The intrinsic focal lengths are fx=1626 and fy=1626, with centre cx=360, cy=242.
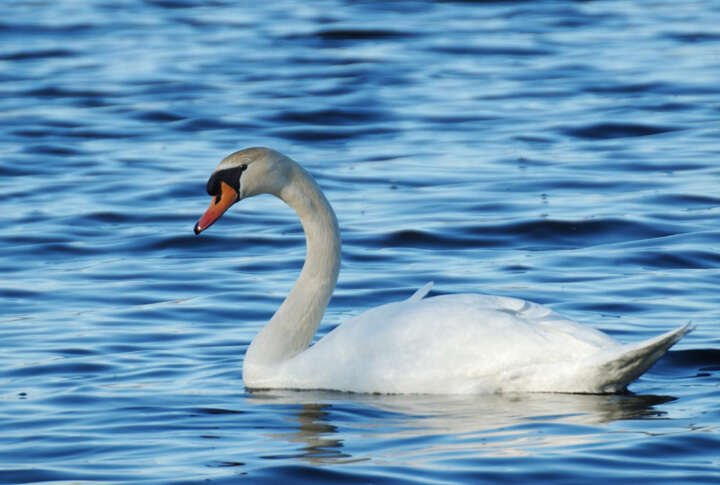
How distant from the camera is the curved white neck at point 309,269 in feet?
26.9

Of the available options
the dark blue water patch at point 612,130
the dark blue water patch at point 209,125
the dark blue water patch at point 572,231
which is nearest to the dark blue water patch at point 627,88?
the dark blue water patch at point 612,130

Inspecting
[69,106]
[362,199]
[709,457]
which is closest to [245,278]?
[362,199]

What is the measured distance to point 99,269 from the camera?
10852mm

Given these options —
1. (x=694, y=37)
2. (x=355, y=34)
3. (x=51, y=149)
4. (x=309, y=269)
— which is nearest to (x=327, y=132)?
(x=51, y=149)

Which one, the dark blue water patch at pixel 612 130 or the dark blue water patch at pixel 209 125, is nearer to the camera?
the dark blue water patch at pixel 612 130

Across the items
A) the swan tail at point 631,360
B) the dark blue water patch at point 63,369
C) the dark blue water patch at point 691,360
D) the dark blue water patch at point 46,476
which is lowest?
the dark blue water patch at point 63,369

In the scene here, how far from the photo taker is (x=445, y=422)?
689 centimetres

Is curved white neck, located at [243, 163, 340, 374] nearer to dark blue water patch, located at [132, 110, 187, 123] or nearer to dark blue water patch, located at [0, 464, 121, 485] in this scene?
dark blue water patch, located at [0, 464, 121, 485]

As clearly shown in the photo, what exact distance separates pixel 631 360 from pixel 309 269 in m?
1.98

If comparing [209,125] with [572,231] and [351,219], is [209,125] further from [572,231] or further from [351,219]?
[572,231]

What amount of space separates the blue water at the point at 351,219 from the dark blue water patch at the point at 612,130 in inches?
1.8

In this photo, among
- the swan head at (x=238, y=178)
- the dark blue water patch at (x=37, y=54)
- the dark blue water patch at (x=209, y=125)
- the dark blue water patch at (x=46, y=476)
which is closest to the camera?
the dark blue water patch at (x=46, y=476)

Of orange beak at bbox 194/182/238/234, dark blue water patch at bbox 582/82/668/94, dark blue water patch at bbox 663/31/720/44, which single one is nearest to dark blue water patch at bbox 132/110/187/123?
dark blue water patch at bbox 582/82/668/94

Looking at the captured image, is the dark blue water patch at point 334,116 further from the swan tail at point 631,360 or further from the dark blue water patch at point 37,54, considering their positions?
the swan tail at point 631,360
